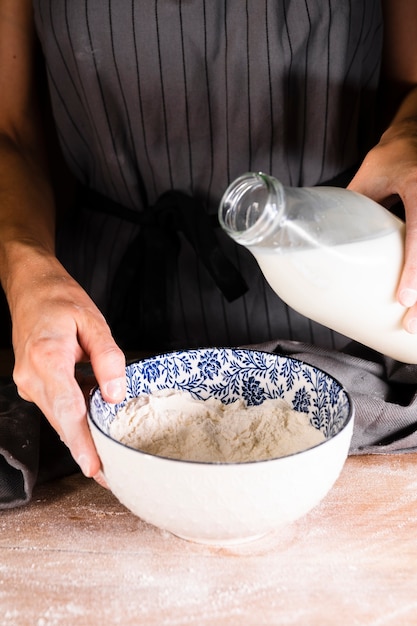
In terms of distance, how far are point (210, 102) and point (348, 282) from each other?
0.52 meters

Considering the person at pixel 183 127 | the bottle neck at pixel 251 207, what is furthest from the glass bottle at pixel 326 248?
the person at pixel 183 127

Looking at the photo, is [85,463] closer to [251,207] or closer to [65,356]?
[65,356]

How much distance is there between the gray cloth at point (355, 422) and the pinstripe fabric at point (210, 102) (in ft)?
0.97

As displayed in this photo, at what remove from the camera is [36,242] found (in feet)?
3.33

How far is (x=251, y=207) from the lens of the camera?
703mm

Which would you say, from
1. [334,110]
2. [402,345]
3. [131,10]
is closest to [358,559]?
[402,345]

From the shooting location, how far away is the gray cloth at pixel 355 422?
0.80 m

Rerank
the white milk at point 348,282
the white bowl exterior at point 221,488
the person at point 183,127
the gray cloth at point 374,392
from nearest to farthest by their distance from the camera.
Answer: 1. the white bowl exterior at point 221,488
2. the white milk at point 348,282
3. the gray cloth at point 374,392
4. the person at point 183,127

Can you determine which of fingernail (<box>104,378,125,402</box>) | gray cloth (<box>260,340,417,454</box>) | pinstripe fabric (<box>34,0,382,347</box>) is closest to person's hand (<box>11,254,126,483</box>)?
fingernail (<box>104,378,125,402</box>)

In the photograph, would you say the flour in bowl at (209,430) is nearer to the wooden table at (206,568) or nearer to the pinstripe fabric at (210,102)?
the wooden table at (206,568)

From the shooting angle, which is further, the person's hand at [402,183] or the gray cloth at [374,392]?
the gray cloth at [374,392]

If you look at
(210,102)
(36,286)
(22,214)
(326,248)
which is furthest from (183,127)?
(326,248)

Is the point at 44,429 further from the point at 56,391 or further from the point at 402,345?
the point at 402,345

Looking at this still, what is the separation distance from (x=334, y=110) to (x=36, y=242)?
503 mm
